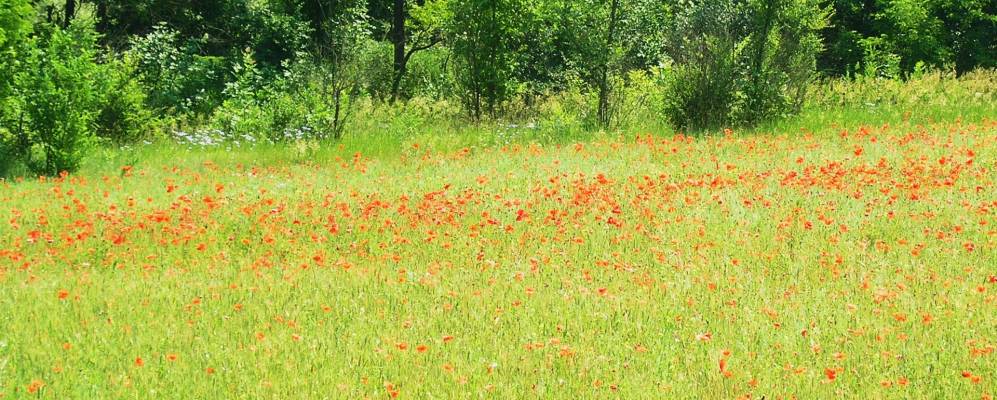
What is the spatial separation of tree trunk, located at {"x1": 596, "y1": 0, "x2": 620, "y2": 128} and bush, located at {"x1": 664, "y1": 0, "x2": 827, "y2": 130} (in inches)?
55.3

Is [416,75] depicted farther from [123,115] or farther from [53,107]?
[53,107]

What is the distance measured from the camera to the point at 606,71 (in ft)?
53.3

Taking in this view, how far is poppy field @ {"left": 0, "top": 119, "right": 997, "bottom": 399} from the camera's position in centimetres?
429

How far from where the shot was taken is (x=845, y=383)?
13.6 ft

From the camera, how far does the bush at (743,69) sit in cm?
1489

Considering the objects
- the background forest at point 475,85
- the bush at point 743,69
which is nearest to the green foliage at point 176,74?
the background forest at point 475,85

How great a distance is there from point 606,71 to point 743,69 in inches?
103

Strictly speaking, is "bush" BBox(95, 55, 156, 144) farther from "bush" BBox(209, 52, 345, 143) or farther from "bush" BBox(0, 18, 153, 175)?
"bush" BBox(0, 18, 153, 175)

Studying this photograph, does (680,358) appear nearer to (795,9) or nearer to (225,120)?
(795,9)

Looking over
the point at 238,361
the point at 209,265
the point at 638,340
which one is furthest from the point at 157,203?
the point at 638,340

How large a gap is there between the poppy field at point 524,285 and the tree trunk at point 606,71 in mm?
5823

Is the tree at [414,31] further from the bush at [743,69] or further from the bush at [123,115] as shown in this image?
the bush at [123,115]

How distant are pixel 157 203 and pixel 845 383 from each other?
781cm

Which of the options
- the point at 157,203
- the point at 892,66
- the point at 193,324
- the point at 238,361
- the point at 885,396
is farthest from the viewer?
the point at 892,66
